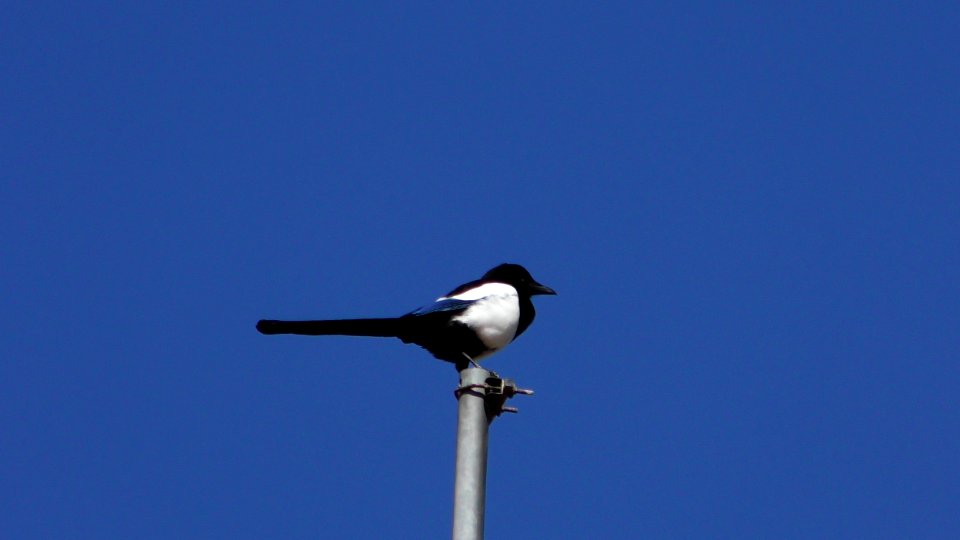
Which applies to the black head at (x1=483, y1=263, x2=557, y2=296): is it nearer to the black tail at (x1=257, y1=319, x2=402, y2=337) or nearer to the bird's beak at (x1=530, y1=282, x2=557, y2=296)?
the bird's beak at (x1=530, y1=282, x2=557, y2=296)

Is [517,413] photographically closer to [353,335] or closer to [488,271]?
[353,335]

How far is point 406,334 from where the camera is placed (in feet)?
17.2

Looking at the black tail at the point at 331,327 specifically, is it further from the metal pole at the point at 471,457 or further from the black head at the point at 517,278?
Result: the metal pole at the point at 471,457

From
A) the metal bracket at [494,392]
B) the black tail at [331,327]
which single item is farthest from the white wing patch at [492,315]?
the metal bracket at [494,392]

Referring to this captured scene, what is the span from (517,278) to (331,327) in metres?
1.06

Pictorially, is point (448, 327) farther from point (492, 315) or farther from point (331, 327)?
point (331, 327)

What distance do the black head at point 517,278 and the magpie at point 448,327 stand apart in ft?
1.44

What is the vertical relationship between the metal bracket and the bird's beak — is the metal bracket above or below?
below

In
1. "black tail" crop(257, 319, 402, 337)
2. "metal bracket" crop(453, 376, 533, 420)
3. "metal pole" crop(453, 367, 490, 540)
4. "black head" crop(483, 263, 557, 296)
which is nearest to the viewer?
"metal pole" crop(453, 367, 490, 540)

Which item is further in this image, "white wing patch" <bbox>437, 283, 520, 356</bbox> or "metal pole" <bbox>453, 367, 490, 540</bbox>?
"white wing patch" <bbox>437, 283, 520, 356</bbox>

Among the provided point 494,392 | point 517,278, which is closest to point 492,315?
point 517,278

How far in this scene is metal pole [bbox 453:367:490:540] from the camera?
3.04m

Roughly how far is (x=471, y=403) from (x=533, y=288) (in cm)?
261

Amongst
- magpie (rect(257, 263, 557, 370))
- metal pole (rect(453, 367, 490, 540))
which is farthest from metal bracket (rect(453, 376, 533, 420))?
magpie (rect(257, 263, 557, 370))
